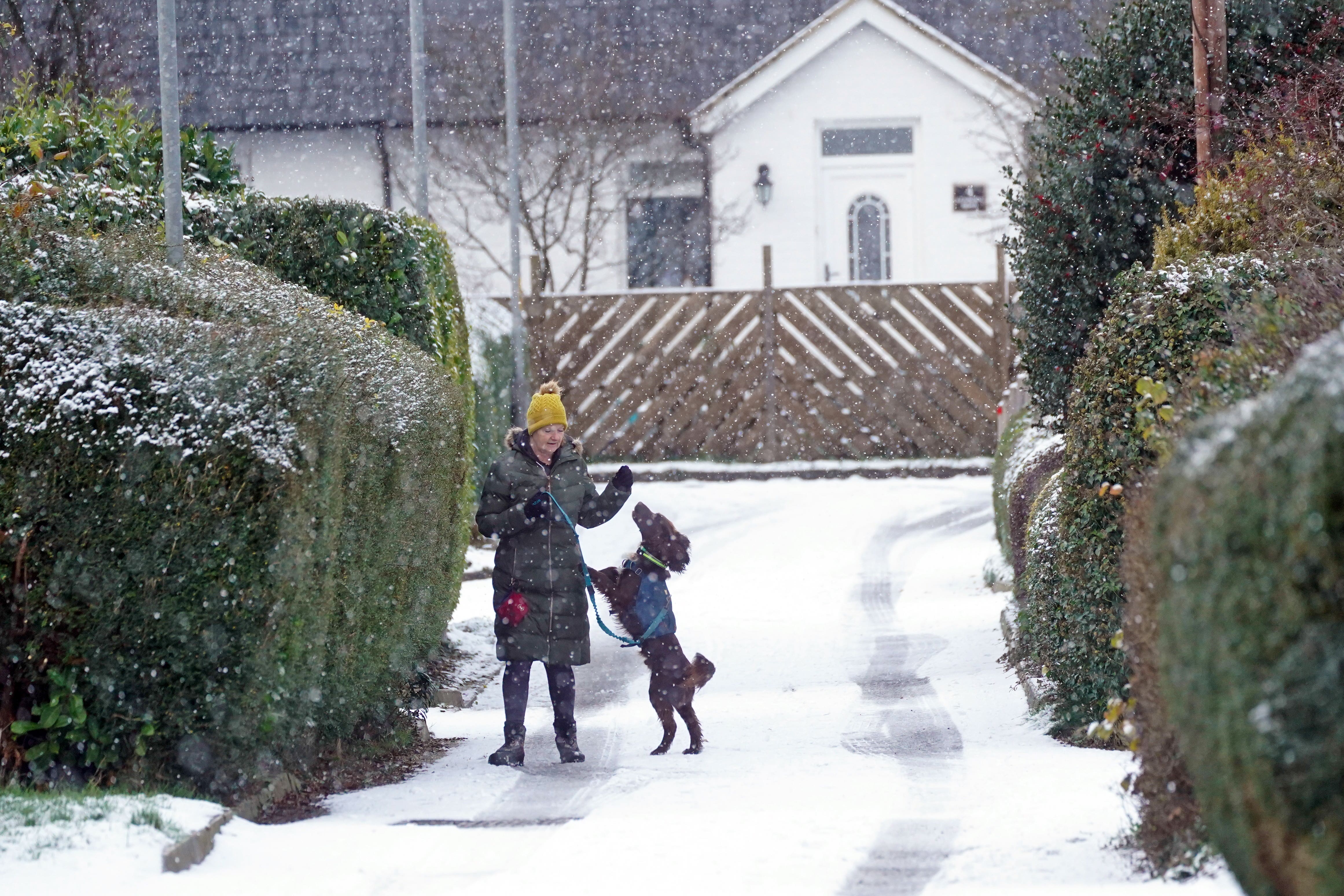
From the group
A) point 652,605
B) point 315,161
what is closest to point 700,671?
point 652,605

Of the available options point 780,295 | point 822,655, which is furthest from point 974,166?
point 822,655

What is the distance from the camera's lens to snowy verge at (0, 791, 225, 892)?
169 inches

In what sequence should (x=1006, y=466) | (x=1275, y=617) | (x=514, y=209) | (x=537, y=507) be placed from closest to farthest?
1. (x=1275, y=617)
2. (x=537, y=507)
3. (x=1006, y=466)
4. (x=514, y=209)

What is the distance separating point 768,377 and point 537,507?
11981 millimetres

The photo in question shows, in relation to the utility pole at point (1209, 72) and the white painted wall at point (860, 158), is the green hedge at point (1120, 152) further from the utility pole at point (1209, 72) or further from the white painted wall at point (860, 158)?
the white painted wall at point (860, 158)

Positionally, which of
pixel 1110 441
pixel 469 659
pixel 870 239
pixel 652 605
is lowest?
pixel 469 659

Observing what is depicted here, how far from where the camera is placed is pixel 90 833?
443 centimetres

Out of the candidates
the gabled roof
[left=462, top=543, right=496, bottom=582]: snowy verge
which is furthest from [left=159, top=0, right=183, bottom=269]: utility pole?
the gabled roof

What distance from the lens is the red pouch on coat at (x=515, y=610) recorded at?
671 cm

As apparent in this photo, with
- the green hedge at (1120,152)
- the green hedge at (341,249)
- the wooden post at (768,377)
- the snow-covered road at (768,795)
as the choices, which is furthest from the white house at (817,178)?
the green hedge at (341,249)

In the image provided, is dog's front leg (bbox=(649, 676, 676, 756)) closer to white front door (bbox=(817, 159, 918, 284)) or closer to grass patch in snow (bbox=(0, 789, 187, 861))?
grass patch in snow (bbox=(0, 789, 187, 861))

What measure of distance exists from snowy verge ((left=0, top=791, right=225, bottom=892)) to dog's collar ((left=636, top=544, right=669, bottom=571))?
2.48m

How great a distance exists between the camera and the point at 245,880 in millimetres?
4426

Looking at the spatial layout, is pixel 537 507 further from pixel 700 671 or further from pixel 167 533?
pixel 167 533
